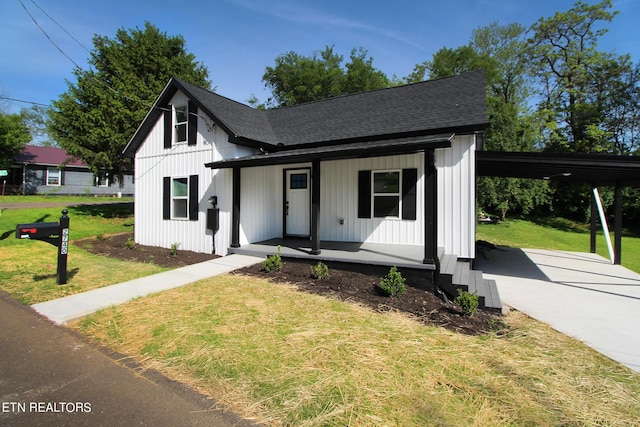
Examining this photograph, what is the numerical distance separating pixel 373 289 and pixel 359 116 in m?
6.23

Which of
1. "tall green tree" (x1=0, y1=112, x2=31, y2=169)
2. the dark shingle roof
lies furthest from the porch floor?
"tall green tree" (x1=0, y1=112, x2=31, y2=169)

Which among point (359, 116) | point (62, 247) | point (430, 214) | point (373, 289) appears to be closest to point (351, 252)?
point (373, 289)

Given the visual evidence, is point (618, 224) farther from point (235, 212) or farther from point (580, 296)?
Answer: point (235, 212)

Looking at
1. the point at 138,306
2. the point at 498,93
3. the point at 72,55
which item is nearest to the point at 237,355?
the point at 138,306

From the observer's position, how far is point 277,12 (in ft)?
42.1

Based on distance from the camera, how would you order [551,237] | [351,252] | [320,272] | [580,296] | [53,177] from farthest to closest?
[53,177] → [551,237] → [351,252] → [320,272] → [580,296]

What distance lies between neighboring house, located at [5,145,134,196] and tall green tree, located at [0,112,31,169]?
2.06 meters

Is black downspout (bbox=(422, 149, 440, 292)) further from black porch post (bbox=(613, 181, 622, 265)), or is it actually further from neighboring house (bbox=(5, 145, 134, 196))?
neighboring house (bbox=(5, 145, 134, 196))

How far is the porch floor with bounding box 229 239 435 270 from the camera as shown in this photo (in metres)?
6.33

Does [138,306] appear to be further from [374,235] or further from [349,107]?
[349,107]

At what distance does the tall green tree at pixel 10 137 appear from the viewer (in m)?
23.5

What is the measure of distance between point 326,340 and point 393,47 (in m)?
22.0

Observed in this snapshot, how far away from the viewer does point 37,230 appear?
18.6ft
